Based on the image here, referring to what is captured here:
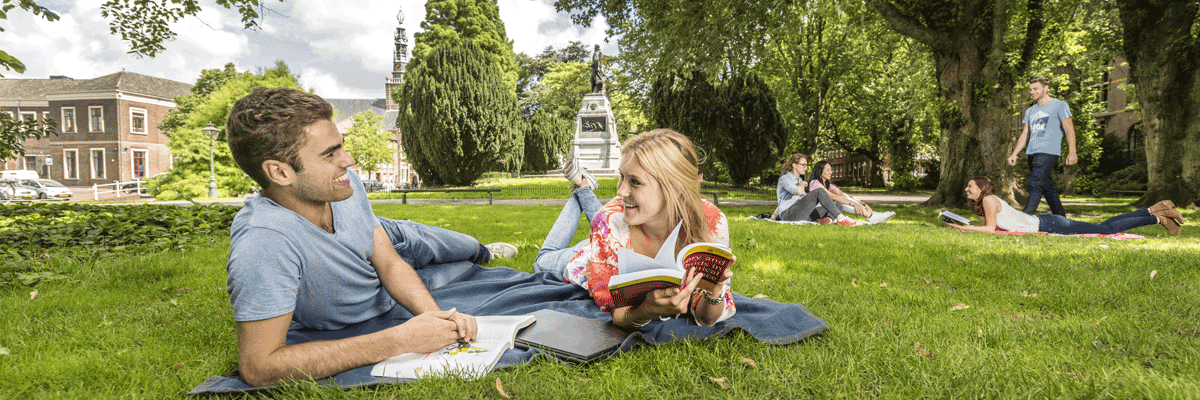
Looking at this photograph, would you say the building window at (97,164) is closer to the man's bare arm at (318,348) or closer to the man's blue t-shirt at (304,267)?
the man's blue t-shirt at (304,267)

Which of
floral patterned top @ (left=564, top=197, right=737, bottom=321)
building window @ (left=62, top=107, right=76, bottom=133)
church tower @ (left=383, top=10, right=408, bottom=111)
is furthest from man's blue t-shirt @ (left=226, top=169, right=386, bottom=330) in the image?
church tower @ (left=383, top=10, right=408, bottom=111)

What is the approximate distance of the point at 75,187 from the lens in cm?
4612

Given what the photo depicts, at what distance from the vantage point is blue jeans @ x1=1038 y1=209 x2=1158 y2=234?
20.3 feet

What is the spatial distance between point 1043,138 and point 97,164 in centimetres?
6380

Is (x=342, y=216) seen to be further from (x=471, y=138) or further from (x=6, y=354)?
(x=471, y=138)

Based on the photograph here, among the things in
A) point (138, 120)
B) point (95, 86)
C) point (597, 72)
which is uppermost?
point (95, 86)

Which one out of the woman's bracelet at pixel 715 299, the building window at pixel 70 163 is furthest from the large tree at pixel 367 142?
the woman's bracelet at pixel 715 299

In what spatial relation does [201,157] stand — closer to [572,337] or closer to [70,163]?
[572,337]

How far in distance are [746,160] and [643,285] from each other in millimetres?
18135

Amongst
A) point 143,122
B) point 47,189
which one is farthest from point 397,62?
point 47,189

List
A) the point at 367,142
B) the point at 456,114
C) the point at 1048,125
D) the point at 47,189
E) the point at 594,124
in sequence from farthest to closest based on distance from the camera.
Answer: the point at 367,142
the point at 47,189
the point at 594,124
the point at 456,114
the point at 1048,125

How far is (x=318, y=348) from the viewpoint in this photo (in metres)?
2.03

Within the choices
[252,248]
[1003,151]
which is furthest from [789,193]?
[252,248]

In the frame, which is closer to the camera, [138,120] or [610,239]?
[610,239]
